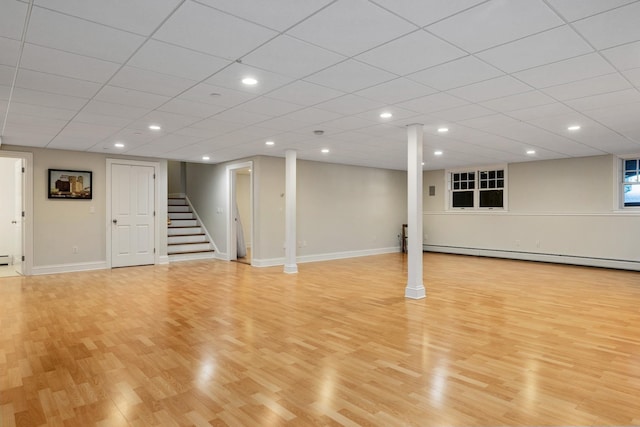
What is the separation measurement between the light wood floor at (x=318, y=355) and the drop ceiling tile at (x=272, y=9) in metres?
2.39

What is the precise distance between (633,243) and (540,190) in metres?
2.10

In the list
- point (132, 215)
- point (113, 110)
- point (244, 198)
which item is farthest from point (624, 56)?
point (244, 198)

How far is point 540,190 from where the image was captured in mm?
9023

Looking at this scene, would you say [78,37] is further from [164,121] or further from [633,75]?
[633,75]

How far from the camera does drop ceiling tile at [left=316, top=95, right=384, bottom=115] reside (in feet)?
13.3

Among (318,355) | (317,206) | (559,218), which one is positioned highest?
(317,206)

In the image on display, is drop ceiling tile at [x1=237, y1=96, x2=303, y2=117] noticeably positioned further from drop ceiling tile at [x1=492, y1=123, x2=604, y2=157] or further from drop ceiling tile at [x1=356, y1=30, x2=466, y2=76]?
drop ceiling tile at [x1=492, y1=123, x2=604, y2=157]

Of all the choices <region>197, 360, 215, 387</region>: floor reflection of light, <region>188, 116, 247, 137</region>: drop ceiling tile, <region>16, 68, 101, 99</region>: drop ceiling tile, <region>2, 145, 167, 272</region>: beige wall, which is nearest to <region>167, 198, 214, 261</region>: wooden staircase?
<region>2, 145, 167, 272</region>: beige wall

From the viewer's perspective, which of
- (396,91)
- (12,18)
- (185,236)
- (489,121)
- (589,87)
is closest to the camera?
(12,18)

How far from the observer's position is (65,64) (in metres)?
3.06

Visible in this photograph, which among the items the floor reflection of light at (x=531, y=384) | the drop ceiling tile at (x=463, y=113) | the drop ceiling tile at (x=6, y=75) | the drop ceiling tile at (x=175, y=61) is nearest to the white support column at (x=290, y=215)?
the drop ceiling tile at (x=463, y=113)

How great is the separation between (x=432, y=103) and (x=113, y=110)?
3.73 m

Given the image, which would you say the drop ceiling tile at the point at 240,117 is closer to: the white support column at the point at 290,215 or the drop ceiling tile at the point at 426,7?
the white support column at the point at 290,215

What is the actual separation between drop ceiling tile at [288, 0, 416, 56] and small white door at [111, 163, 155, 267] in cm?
691
